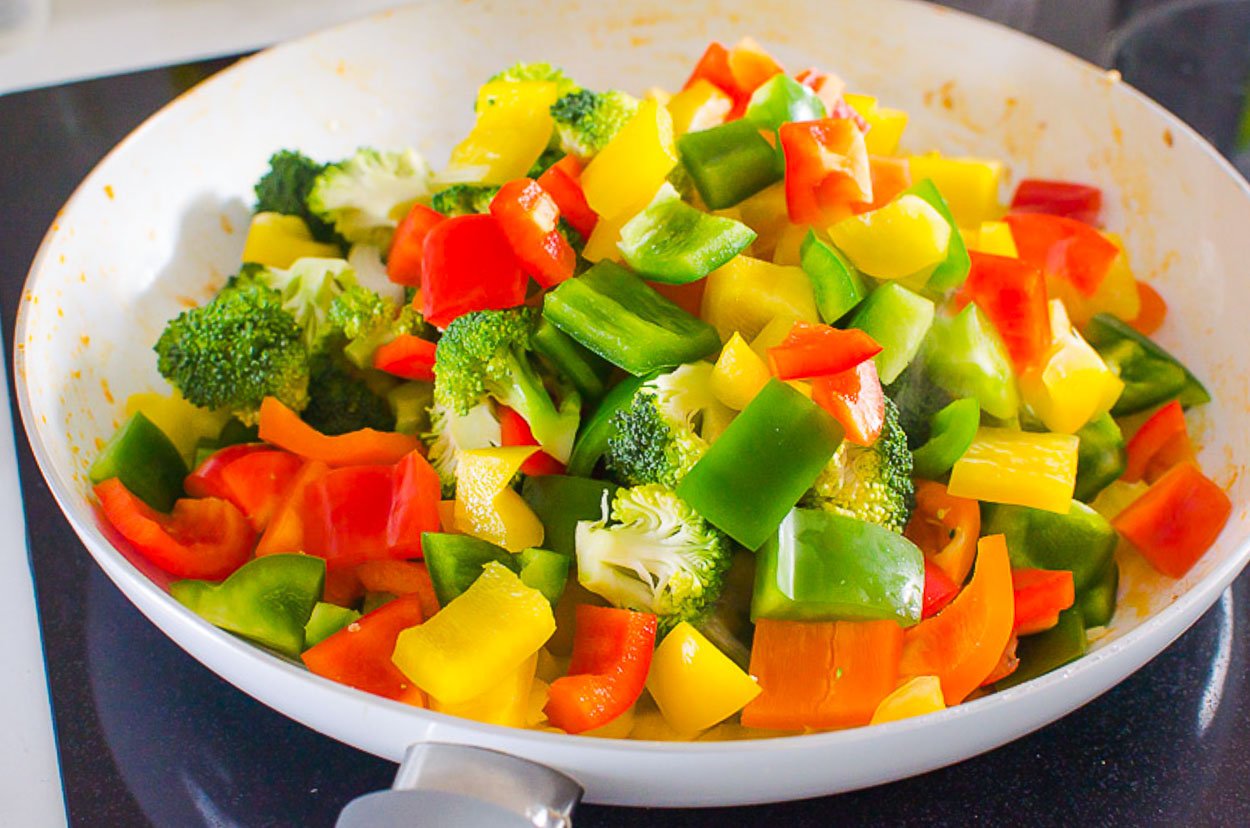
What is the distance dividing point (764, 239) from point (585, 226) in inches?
8.4

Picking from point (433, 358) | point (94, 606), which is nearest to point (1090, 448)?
point (433, 358)

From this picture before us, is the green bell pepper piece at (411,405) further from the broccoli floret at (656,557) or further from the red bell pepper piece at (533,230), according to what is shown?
the broccoli floret at (656,557)

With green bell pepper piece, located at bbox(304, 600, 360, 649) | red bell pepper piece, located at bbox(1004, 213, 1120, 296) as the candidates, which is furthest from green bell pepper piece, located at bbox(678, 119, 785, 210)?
green bell pepper piece, located at bbox(304, 600, 360, 649)

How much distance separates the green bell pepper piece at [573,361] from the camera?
130 centimetres

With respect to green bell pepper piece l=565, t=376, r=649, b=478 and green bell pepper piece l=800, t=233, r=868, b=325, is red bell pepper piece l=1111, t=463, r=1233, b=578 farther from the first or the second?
green bell pepper piece l=565, t=376, r=649, b=478

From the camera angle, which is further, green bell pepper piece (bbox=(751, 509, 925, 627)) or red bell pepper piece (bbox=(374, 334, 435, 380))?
red bell pepper piece (bbox=(374, 334, 435, 380))

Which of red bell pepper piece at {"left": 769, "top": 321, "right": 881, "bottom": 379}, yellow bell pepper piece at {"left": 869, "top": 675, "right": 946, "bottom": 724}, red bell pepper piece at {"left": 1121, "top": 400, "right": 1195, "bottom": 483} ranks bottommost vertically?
red bell pepper piece at {"left": 1121, "top": 400, "right": 1195, "bottom": 483}

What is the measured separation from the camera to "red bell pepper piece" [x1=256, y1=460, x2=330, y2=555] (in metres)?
1.30

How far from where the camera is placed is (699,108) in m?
1.52

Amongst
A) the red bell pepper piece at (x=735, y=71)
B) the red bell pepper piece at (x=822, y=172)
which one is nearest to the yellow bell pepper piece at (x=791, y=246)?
the red bell pepper piece at (x=822, y=172)

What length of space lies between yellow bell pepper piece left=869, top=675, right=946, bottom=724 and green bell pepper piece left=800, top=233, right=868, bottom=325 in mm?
401

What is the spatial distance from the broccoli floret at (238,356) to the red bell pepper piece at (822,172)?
647mm

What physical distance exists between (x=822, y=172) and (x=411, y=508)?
59 centimetres

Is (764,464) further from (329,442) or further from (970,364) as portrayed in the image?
(329,442)
